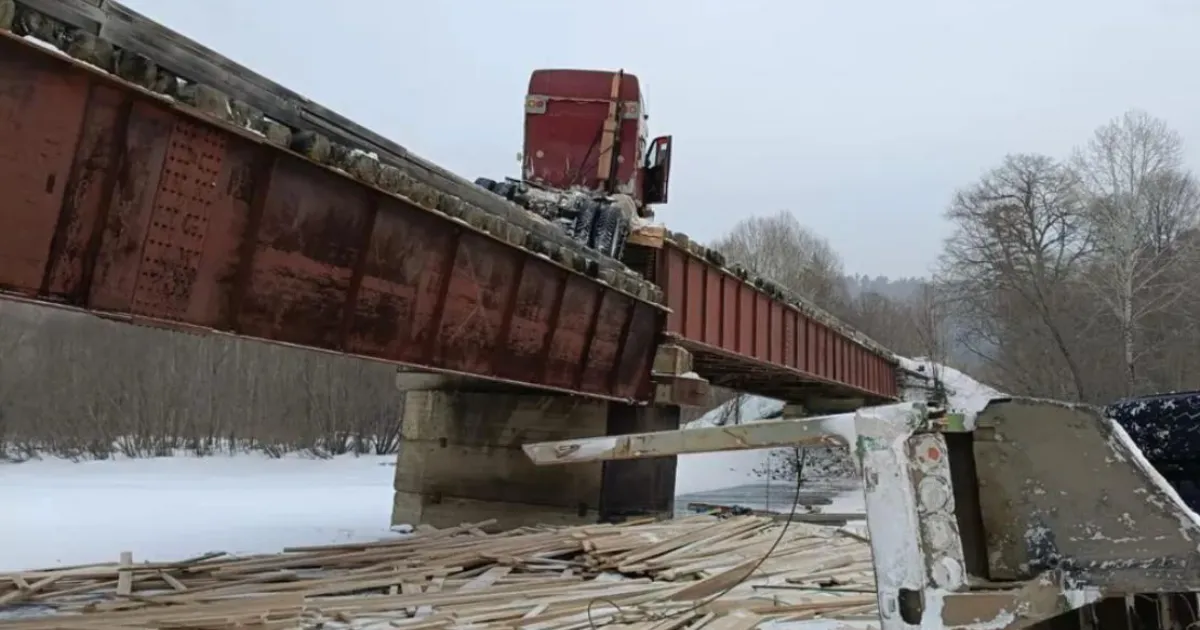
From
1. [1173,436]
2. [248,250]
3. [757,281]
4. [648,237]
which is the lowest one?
[1173,436]

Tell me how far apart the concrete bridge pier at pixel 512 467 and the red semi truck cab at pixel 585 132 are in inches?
168

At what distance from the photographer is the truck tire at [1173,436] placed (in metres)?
4.99

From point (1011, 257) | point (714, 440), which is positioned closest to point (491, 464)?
point (714, 440)

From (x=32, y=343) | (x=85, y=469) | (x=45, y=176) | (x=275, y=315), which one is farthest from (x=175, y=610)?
(x=32, y=343)

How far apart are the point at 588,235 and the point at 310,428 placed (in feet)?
99.4

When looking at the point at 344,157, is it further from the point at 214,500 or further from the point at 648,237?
the point at 214,500

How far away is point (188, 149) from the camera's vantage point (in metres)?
6.08

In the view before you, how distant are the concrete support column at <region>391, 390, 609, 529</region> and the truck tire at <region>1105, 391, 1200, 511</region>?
8.39 meters

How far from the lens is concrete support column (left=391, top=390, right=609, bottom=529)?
1309 cm

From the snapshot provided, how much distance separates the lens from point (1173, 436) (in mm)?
5098

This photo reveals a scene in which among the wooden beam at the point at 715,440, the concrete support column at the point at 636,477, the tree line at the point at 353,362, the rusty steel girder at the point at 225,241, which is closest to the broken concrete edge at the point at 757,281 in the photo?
the concrete support column at the point at 636,477

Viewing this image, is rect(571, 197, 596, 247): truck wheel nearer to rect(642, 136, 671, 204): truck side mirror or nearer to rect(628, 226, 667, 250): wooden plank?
rect(628, 226, 667, 250): wooden plank

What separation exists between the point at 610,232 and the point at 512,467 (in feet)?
13.8

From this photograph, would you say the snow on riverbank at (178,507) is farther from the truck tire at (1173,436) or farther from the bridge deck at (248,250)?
the truck tire at (1173,436)
